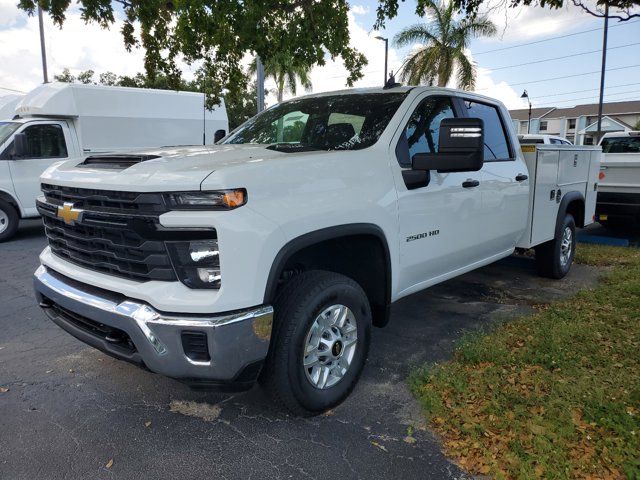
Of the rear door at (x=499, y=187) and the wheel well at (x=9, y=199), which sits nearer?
the rear door at (x=499, y=187)

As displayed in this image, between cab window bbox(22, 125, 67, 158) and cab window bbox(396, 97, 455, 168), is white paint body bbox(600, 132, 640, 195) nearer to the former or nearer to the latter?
cab window bbox(396, 97, 455, 168)

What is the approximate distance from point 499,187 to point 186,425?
10.5 feet

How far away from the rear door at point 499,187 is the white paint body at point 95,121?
20.2 ft

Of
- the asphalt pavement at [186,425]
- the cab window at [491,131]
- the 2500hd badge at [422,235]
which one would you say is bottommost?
the asphalt pavement at [186,425]

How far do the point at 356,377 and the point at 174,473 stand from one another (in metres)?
1.22

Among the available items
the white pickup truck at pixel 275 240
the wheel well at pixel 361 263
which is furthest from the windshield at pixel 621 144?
the wheel well at pixel 361 263

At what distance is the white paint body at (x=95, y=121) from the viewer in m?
9.05

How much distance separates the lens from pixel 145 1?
5.69m

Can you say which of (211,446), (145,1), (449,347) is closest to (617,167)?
(449,347)

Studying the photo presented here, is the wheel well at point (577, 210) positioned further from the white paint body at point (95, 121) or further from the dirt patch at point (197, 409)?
the white paint body at point (95, 121)

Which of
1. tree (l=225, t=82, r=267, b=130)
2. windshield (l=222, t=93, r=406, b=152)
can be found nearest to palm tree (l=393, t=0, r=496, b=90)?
tree (l=225, t=82, r=267, b=130)

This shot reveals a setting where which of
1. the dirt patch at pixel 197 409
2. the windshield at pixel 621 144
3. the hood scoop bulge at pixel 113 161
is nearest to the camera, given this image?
the hood scoop bulge at pixel 113 161

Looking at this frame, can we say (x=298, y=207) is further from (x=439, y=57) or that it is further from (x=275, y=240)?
(x=439, y=57)

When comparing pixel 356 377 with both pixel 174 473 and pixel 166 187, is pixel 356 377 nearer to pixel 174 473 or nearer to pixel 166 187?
pixel 174 473
